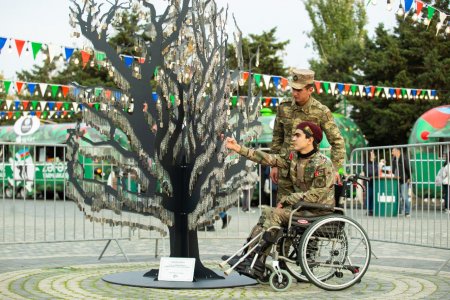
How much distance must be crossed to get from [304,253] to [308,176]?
2.51 ft

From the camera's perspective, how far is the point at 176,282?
8102 millimetres

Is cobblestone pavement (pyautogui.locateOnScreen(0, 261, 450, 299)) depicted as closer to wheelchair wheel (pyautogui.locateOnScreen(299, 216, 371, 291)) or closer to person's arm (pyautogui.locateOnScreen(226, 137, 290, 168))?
wheelchair wheel (pyautogui.locateOnScreen(299, 216, 371, 291))

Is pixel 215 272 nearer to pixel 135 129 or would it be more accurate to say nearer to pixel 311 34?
pixel 135 129

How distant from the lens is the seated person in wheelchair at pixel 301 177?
7719 mm

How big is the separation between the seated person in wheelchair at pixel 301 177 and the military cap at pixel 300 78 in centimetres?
43

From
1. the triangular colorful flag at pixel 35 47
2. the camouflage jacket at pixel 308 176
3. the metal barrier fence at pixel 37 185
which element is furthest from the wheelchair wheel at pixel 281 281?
the triangular colorful flag at pixel 35 47

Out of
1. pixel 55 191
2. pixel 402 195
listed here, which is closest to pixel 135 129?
pixel 55 191

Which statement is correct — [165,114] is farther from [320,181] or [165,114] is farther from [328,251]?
[328,251]

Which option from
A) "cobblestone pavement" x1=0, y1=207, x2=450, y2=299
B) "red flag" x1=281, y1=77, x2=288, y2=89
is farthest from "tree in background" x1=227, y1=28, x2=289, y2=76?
"cobblestone pavement" x1=0, y1=207, x2=450, y2=299

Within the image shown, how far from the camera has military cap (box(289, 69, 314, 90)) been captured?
27.0 feet

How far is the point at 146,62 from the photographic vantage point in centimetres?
823

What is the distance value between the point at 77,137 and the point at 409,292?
131 inches

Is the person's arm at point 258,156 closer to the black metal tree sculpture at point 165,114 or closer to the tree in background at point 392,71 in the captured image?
the black metal tree sculpture at point 165,114

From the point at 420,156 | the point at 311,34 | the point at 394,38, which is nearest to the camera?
the point at 420,156
